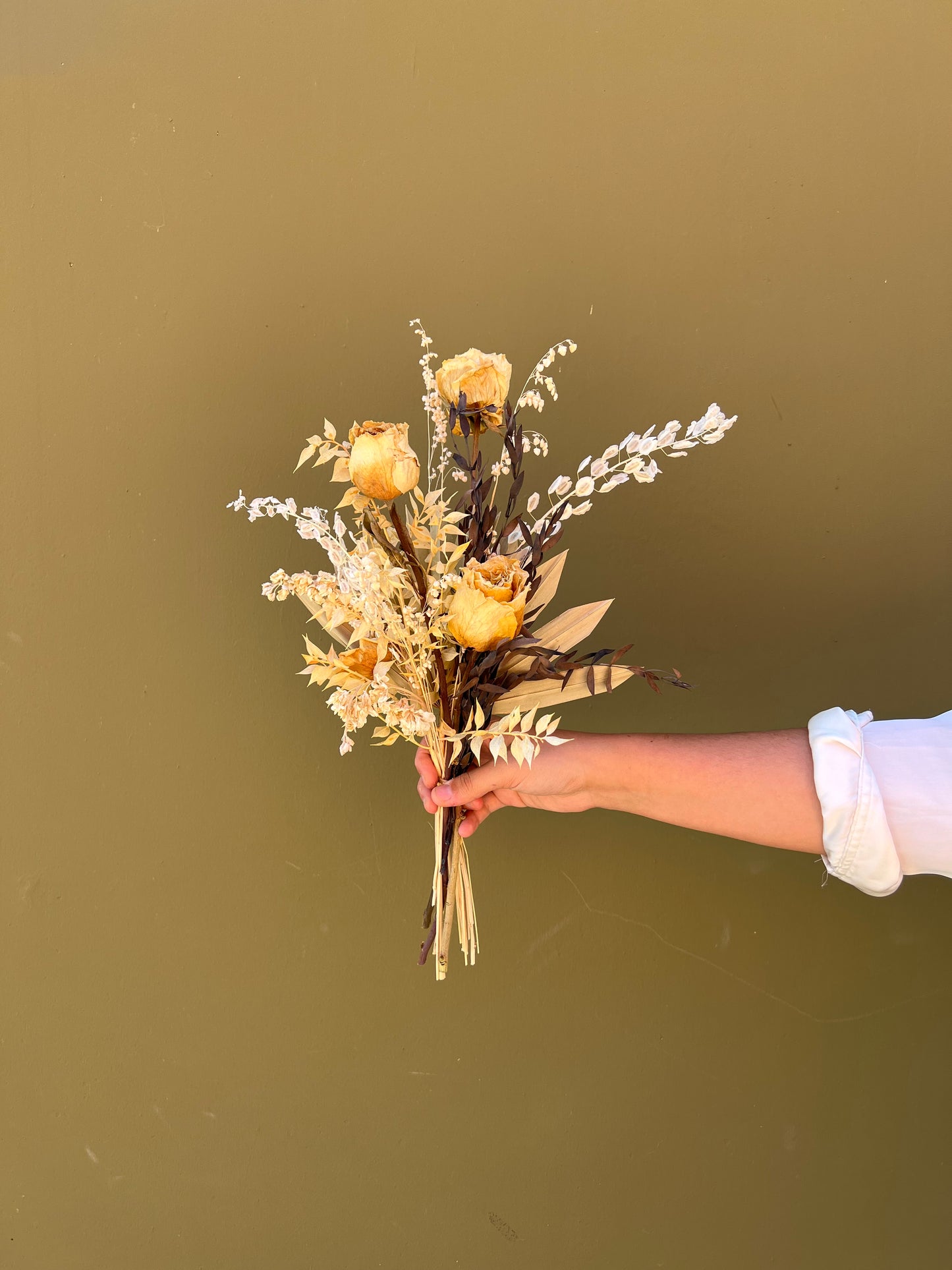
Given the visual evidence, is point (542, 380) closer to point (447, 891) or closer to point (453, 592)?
point (453, 592)

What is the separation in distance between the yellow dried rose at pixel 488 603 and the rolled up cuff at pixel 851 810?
0.39m

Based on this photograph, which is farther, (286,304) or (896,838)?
(286,304)

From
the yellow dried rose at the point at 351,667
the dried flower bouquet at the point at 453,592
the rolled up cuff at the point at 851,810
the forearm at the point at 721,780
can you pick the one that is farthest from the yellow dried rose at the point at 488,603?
the rolled up cuff at the point at 851,810

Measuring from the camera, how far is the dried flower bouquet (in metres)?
0.92

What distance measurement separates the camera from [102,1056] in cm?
133

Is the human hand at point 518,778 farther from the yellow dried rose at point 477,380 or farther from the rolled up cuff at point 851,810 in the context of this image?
the yellow dried rose at point 477,380

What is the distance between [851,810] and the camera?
39.1 inches

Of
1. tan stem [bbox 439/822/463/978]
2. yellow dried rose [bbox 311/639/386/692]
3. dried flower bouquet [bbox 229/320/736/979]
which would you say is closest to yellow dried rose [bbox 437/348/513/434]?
dried flower bouquet [bbox 229/320/736/979]

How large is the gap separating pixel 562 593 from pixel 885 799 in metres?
0.52

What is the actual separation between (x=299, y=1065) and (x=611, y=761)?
0.71 meters

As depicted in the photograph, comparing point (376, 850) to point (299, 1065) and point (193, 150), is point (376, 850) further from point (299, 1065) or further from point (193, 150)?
point (193, 150)

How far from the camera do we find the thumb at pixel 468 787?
1.07 m

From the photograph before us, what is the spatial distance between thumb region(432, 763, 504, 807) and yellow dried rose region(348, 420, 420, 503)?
35 cm

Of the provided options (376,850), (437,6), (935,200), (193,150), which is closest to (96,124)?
(193,150)
